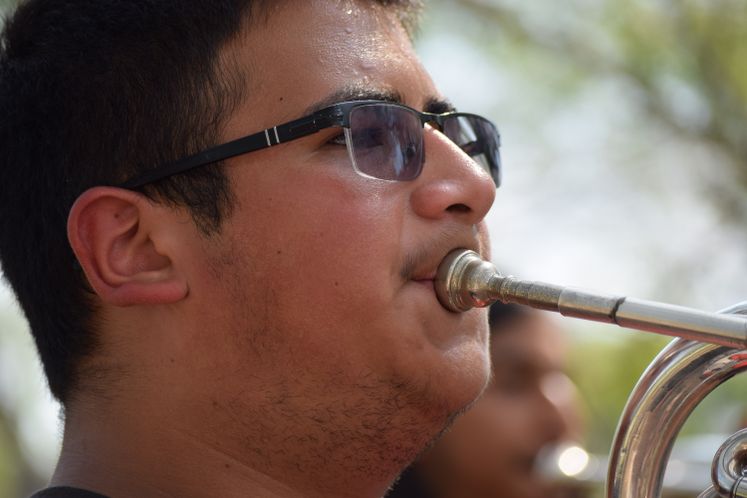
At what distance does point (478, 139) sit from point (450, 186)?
36 centimetres

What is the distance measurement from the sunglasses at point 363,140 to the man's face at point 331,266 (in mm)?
22

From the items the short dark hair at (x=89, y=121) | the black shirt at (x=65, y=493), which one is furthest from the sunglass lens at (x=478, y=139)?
the black shirt at (x=65, y=493)

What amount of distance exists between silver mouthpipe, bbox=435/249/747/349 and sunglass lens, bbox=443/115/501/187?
0.36 metres

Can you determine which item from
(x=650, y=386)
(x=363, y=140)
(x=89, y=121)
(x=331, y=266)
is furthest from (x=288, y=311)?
(x=650, y=386)

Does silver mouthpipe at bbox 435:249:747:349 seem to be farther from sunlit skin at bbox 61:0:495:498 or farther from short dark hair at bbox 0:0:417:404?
short dark hair at bbox 0:0:417:404

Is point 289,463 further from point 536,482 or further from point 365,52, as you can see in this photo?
point 536,482

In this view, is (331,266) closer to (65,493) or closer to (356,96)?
(356,96)

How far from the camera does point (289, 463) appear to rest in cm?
256

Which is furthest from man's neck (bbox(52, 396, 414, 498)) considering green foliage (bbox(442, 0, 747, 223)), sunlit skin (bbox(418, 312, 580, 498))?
green foliage (bbox(442, 0, 747, 223))

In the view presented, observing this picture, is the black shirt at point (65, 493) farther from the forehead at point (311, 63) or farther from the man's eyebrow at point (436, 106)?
the man's eyebrow at point (436, 106)

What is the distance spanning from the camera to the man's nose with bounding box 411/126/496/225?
2502mm

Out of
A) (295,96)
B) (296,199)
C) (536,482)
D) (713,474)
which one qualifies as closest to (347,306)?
(296,199)

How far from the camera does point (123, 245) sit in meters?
2.62

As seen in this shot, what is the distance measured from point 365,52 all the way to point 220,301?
0.63 m
